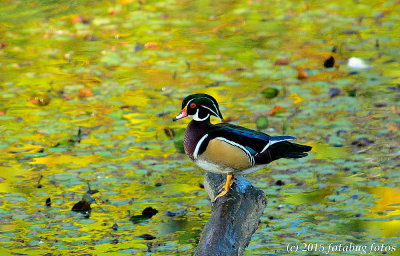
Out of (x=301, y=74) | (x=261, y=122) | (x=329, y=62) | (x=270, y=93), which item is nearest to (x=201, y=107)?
(x=261, y=122)

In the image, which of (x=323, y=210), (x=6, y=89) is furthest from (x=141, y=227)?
(x=6, y=89)

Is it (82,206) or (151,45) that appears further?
(151,45)

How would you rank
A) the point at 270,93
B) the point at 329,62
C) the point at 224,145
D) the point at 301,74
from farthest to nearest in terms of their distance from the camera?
the point at 329,62 → the point at 301,74 → the point at 270,93 → the point at 224,145

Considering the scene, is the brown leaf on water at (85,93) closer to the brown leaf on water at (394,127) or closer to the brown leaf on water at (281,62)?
the brown leaf on water at (281,62)

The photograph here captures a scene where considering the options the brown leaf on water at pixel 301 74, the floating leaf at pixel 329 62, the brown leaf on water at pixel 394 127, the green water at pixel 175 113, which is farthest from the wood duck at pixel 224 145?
the floating leaf at pixel 329 62

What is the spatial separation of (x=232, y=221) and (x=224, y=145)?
44 centimetres

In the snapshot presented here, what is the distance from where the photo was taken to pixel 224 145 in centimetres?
440

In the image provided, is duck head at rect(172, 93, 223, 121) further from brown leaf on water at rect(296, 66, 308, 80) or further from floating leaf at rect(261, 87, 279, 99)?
brown leaf on water at rect(296, 66, 308, 80)

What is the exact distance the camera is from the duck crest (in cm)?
443

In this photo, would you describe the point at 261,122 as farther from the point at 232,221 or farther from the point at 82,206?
the point at 232,221

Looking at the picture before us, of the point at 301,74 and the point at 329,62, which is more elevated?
the point at 329,62

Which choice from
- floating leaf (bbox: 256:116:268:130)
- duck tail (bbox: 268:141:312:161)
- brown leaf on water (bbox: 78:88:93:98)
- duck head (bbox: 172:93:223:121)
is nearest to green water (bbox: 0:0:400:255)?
brown leaf on water (bbox: 78:88:93:98)

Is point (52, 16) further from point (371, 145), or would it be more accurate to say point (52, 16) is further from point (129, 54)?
point (371, 145)

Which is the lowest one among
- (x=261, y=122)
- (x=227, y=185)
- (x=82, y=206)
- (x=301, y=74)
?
(x=82, y=206)
